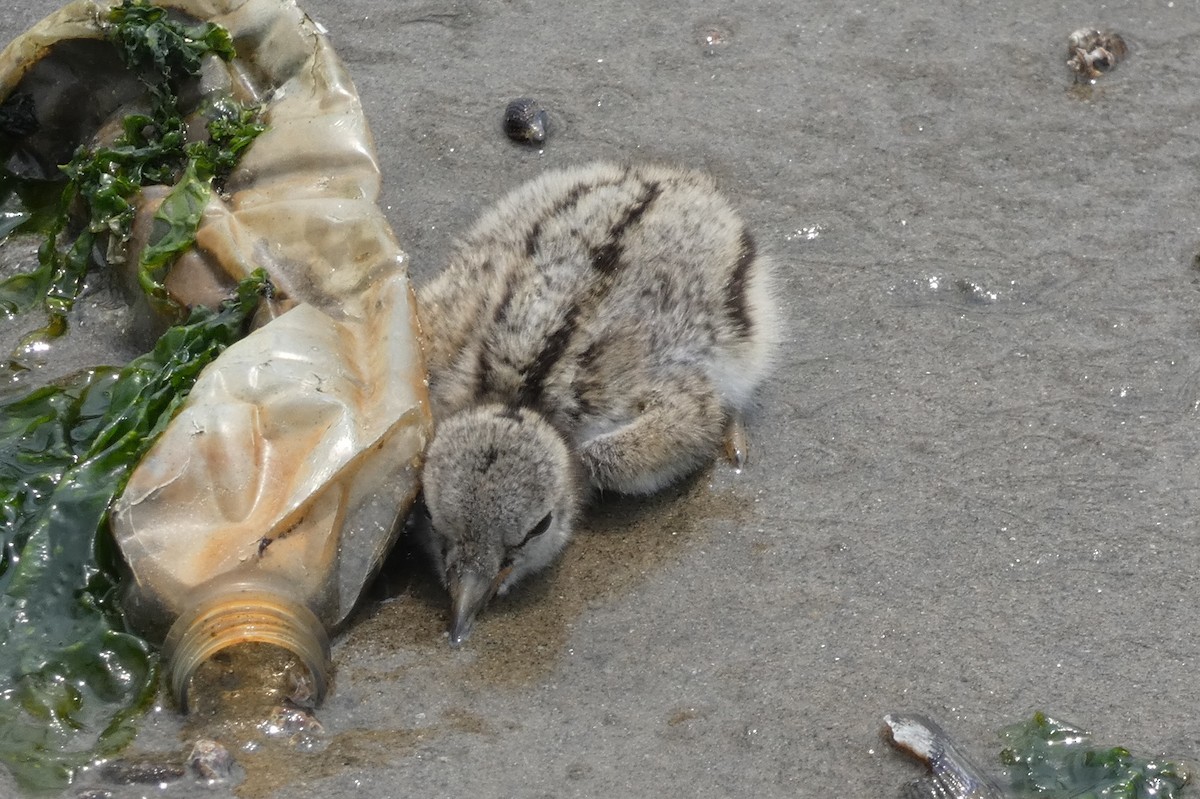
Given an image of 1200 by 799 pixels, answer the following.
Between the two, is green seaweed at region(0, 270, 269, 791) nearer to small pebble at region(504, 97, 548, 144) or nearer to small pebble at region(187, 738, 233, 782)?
small pebble at region(187, 738, 233, 782)

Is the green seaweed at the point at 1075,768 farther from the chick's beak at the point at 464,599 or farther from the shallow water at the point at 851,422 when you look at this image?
the chick's beak at the point at 464,599

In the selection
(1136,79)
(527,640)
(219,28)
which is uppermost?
(219,28)

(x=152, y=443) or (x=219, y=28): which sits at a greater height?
(x=219, y=28)

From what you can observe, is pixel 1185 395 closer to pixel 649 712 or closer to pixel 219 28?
pixel 649 712

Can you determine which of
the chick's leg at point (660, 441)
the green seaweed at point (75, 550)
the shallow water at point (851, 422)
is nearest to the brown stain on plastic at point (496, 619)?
the shallow water at point (851, 422)

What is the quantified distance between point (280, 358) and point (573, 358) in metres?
0.97

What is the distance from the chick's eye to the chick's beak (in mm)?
174

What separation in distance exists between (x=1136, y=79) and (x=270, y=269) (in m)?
4.04

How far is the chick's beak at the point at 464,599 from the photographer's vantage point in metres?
4.34

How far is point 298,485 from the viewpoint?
13.5 ft

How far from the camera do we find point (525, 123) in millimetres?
6059

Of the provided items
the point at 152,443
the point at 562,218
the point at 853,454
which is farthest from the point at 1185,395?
the point at 152,443

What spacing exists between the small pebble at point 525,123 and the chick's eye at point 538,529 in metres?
2.12

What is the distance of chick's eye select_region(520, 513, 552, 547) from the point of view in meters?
4.46
